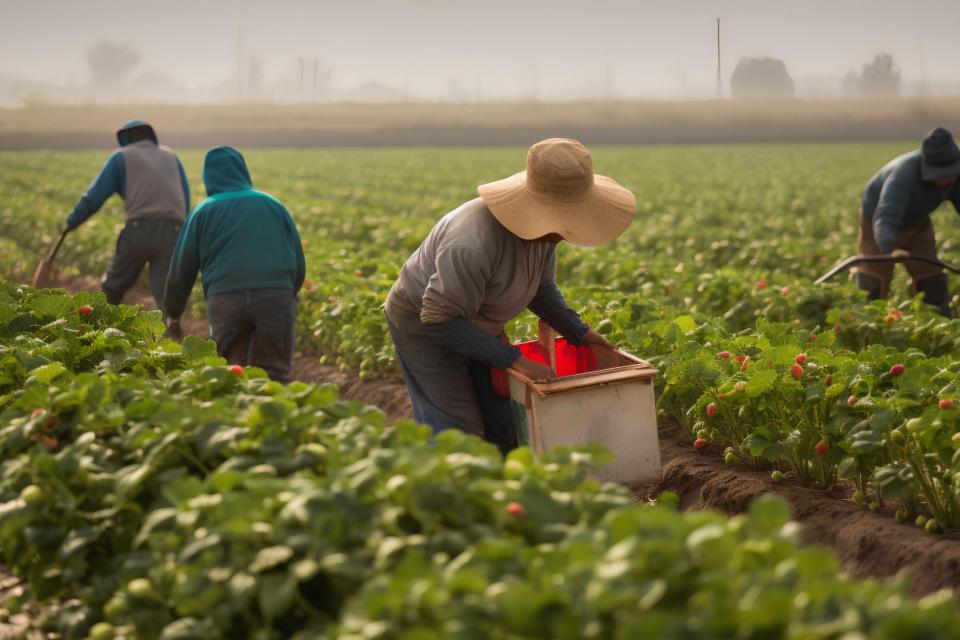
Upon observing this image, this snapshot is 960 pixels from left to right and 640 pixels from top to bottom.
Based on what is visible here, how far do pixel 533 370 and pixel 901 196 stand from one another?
5062 mm

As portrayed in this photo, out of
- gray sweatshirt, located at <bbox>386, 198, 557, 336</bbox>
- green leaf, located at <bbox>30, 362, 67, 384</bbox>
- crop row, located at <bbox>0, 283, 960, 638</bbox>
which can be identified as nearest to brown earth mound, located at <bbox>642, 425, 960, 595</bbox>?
gray sweatshirt, located at <bbox>386, 198, 557, 336</bbox>

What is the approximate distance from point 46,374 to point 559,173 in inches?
74.0

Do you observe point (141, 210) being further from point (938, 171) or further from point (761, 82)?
point (761, 82)

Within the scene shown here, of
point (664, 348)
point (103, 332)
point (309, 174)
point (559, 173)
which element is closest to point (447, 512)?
point (559, 173)

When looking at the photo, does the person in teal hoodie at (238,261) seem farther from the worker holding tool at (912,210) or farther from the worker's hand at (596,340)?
the worker holding tool at (912,210)

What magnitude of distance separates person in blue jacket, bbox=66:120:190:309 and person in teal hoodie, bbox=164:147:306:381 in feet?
7.60

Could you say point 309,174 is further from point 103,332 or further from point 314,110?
point 314,110

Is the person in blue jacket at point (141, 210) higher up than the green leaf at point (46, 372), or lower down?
higher up

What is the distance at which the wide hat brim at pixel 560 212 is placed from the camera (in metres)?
3.87

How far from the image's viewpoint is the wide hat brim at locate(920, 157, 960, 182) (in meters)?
7.89

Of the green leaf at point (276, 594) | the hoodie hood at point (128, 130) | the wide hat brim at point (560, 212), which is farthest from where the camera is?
the hoodie hood at point (128, 130)

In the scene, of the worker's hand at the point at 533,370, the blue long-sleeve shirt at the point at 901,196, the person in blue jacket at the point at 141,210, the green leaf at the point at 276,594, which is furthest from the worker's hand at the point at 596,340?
the person in blue jacket at the point at 141,210

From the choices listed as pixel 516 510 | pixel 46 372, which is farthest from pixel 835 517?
pixel 46 372

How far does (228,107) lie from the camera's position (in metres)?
82.9
